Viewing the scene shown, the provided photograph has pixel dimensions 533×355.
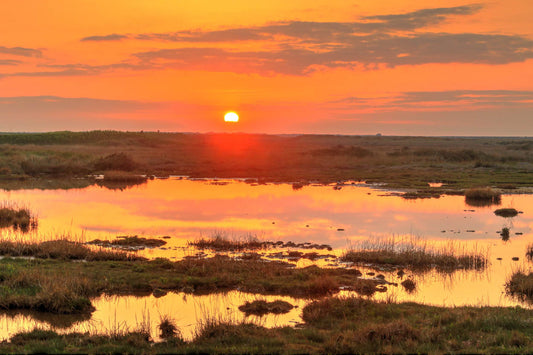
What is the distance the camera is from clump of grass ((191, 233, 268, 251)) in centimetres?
2228

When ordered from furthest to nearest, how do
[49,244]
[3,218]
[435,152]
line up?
[435,152] < [3,218] < [49,244]

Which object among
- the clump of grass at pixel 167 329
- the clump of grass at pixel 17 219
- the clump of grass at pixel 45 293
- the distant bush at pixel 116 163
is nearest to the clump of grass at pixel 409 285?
the clump of grass at pixel 167 329

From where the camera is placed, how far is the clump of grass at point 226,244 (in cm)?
2228

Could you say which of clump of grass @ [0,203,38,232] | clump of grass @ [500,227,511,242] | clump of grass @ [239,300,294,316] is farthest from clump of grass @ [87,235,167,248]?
clump of grass @ [500,227,511,242]

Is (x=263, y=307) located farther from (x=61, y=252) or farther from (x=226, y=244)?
(x=61, y=252)

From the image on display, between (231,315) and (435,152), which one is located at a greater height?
(435,152)

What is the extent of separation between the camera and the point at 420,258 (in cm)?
2002

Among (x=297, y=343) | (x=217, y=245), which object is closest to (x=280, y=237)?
(x=217, y=245)

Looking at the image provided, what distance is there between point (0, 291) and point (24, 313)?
1618 millimetres

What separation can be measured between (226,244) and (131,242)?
15.1 ft

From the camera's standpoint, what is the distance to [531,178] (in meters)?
53.0

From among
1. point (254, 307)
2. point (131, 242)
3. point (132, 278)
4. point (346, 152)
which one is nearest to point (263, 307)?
point (254, 307)

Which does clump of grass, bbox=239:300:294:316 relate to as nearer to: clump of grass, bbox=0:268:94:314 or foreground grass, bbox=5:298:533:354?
foreground grass, bbox=5:298:533:354

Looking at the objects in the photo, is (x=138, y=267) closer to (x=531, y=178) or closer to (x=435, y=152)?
(x=531, y=178)
